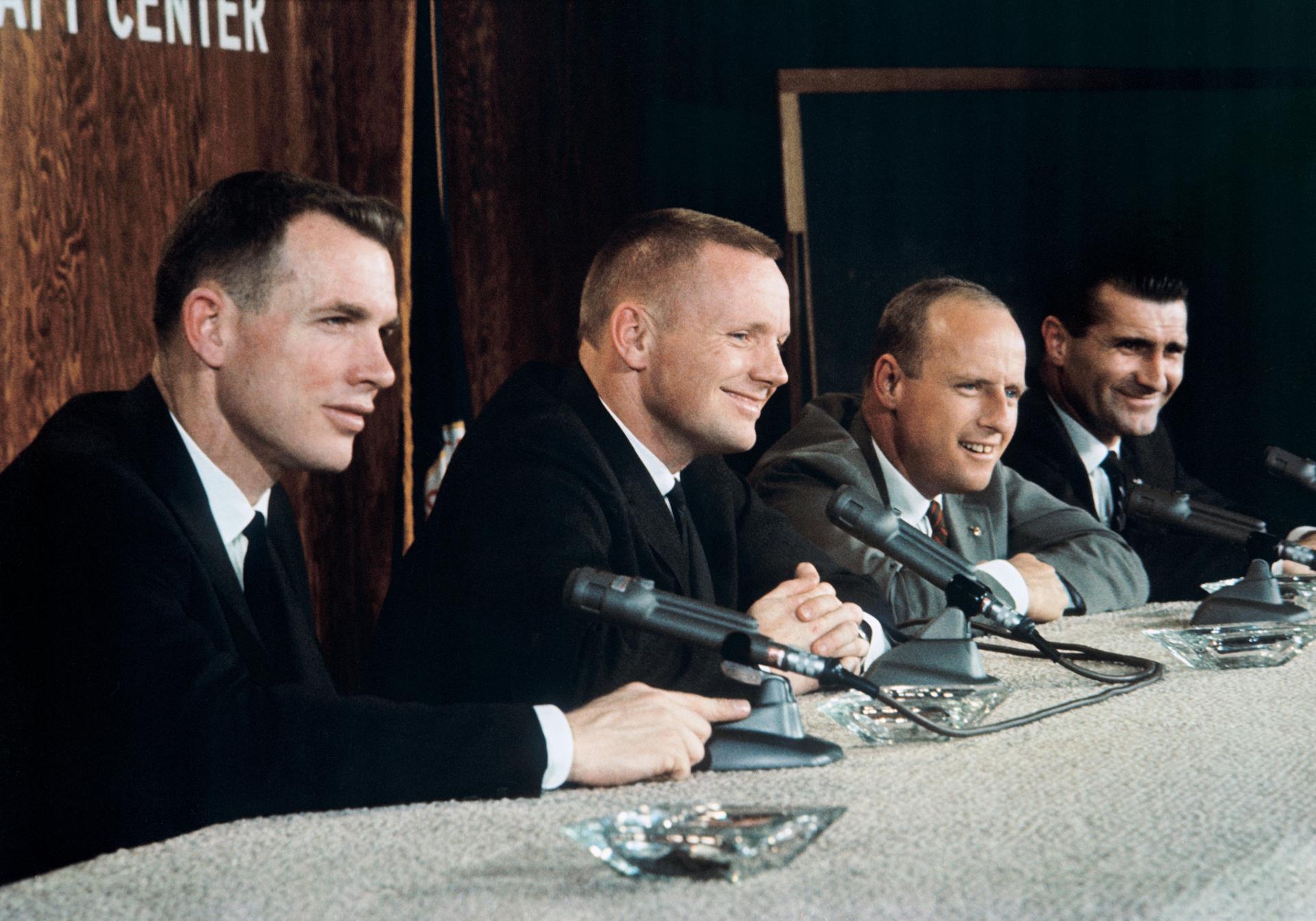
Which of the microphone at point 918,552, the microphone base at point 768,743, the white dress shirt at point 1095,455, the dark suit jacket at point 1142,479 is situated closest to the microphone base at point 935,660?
the microphone at point 918,552

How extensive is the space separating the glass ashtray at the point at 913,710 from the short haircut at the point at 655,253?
0.86 m

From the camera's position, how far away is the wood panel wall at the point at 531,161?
13.4 ft

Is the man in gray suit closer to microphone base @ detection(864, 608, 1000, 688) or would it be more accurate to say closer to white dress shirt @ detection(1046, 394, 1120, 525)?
white dress shirt @ detection(1046, 394, 1120, 525)

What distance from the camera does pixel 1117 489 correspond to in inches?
142

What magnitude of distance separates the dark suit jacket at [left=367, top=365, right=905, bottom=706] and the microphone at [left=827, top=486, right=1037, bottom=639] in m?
0.25

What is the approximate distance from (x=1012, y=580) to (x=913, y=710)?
968 millimetres

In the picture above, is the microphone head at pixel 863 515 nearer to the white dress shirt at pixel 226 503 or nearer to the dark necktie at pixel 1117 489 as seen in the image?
the white dress shirt at pixel 226 503

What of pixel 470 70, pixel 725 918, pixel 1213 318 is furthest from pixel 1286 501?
pixel 725 918

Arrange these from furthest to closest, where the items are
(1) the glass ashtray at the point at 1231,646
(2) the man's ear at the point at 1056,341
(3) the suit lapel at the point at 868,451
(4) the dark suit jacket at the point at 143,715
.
Answer: (2) the man's ear at the point at 1056,341
(3) the suit lapel at the point at 868,451
(1) the glass ashtray at the point at 1231,646
(4) the dark suit jacket at the point at 143,715

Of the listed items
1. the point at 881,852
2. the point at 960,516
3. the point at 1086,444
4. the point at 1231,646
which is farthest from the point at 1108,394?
Answer: the point at 881,852

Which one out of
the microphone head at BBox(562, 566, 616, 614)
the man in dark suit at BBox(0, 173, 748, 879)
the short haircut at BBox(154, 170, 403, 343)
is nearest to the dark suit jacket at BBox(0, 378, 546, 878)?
the man in dark suit at BBox(0, 173, 748, 879)

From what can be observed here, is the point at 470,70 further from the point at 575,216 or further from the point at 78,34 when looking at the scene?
the point at 78,34

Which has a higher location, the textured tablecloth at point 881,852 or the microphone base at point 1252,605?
the textured tablecloth at point 881,852

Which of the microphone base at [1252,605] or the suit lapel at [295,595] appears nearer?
the suit lapel at [295,595]
